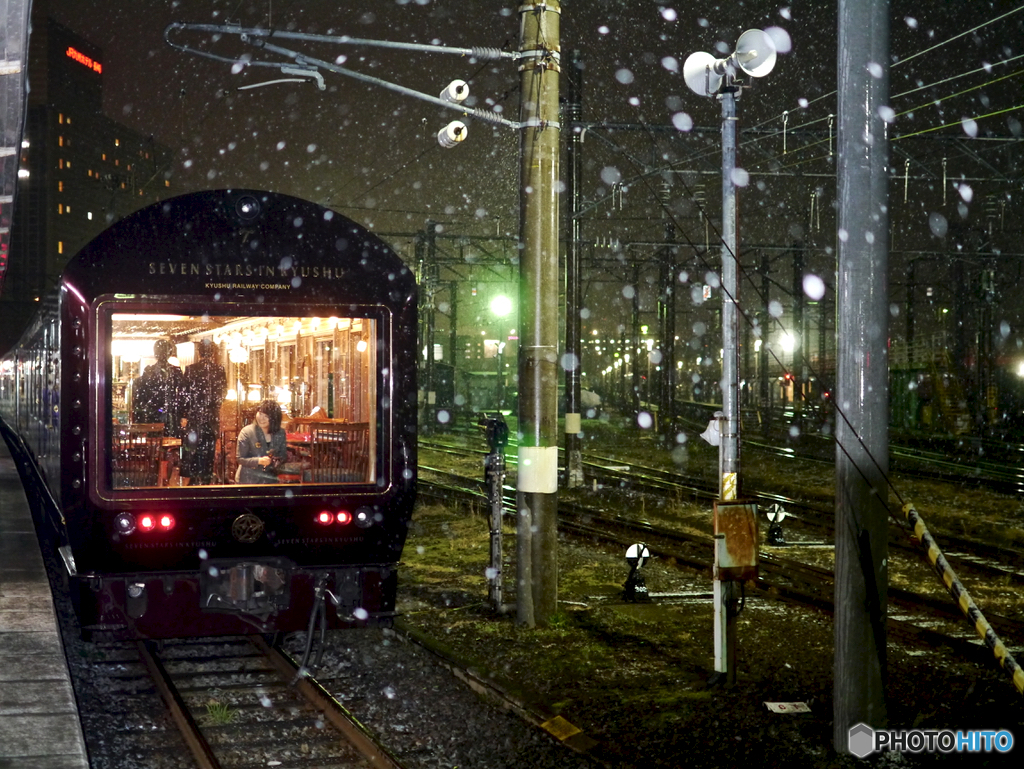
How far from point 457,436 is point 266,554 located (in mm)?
29316

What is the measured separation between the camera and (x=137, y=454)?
7047 millimetres

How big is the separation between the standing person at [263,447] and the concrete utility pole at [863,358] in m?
3.76

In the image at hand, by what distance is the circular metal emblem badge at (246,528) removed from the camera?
7211 mm

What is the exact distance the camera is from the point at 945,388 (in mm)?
36469

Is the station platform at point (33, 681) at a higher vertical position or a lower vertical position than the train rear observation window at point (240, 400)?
lower

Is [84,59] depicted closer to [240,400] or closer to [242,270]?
[242,270]

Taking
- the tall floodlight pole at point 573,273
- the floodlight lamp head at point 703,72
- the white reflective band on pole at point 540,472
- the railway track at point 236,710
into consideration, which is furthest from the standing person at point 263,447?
the tall floodlight pole at point 573,273

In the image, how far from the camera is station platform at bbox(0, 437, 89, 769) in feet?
18.5

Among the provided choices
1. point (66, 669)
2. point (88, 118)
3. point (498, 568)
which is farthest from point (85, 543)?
point (88, 118)

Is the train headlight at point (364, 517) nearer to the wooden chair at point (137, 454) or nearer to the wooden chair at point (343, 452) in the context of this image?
the wooden chair at point (343, 452)

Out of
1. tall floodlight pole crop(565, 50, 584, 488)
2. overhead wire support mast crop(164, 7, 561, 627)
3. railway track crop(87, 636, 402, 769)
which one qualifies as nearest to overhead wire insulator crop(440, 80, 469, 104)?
overhead wire support mast crop(164, 7, 561, 627)

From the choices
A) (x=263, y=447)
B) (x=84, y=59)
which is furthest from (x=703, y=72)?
(x=84, y=59)

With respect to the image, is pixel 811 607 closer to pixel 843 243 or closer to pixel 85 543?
pixel 843 243

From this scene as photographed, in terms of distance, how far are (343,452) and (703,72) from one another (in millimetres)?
3724
